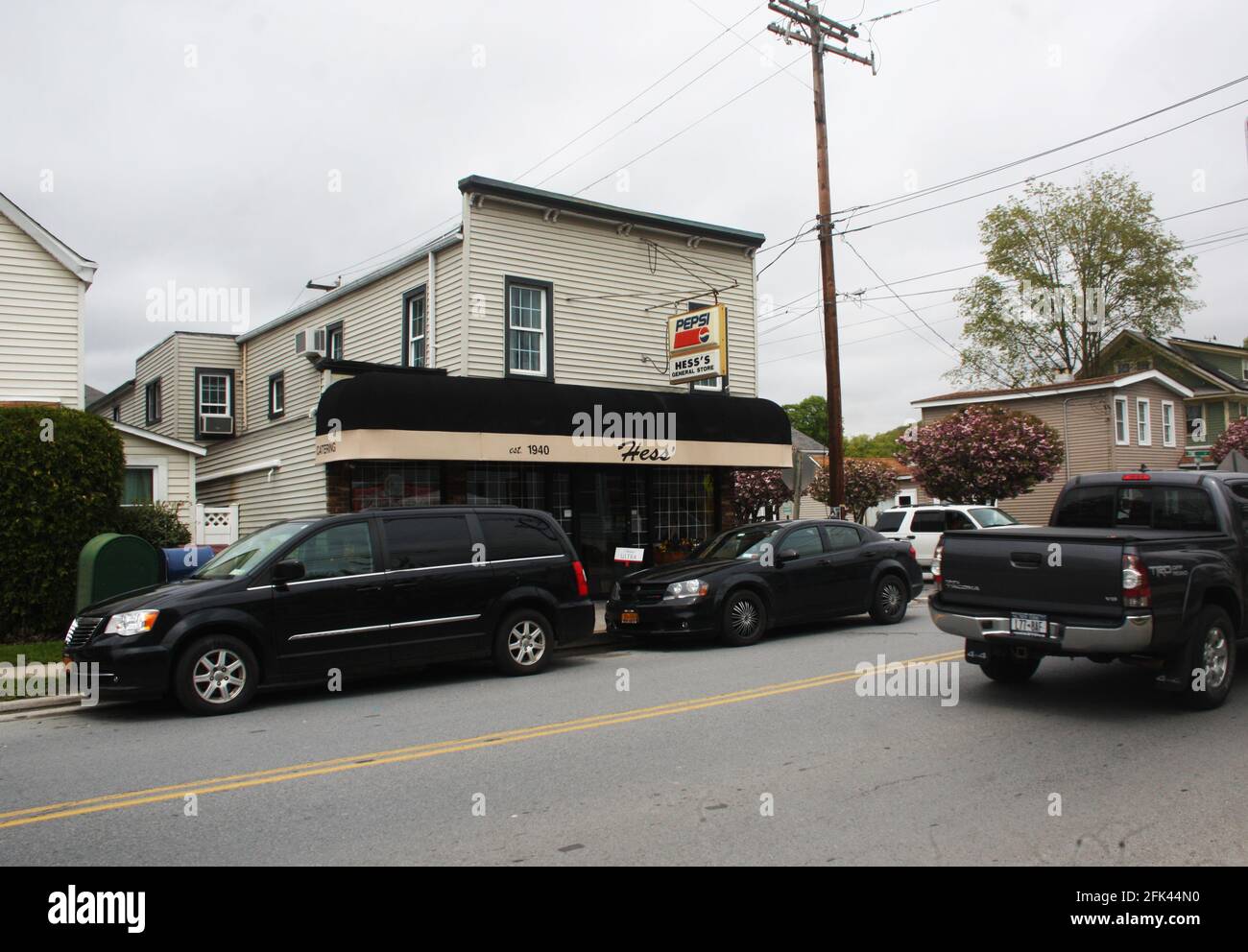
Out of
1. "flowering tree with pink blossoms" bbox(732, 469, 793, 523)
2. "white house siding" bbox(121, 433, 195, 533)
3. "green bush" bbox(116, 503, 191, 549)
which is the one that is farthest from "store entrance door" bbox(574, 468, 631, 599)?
"flowering tree with pink blossoms" bbox(732, 469, 793, 523)

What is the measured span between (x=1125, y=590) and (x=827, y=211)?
39.8 ft

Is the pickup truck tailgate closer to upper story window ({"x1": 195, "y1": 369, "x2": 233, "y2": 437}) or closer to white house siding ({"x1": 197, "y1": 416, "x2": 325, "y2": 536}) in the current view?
white house siding ({"x1": 197, "y1": 416, "x2": 325, "y2": 536})

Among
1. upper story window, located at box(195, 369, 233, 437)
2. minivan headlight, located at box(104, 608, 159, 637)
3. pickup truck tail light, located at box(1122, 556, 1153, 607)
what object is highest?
upper story window, located at box(195, 369, 233, 437)

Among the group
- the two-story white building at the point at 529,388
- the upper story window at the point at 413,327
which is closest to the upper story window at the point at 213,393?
the two-story white building at the point at 529,388

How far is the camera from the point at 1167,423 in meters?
38.9

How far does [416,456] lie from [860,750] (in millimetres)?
9290

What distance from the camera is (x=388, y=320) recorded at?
62.1 feet

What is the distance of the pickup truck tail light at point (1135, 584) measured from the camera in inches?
295

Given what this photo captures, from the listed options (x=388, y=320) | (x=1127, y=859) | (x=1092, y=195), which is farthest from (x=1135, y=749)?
(x=1092, y=195)

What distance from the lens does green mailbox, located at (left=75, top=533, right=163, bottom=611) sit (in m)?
12.3

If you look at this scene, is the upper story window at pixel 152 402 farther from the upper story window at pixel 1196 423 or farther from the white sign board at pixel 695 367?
the upper story window at pixel 1196 423

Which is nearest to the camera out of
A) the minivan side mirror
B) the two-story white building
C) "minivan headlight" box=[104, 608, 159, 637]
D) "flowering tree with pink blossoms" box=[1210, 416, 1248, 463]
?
"minivan headlight" box=[104, 608, 159, 637]

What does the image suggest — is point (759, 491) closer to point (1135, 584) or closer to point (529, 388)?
point (529, 388)
